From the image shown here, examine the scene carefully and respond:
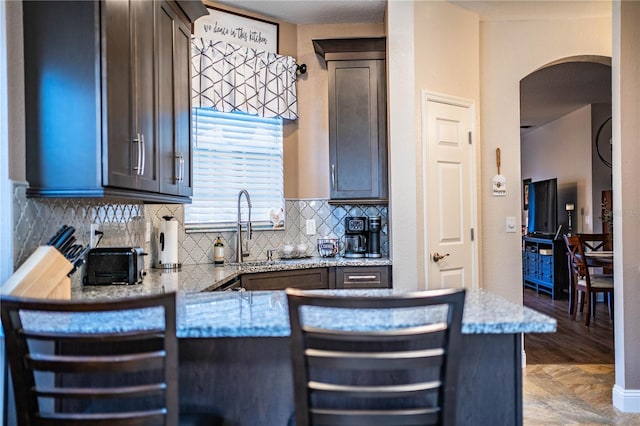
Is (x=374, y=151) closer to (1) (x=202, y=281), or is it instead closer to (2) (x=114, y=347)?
(1) (x=202, y=281)

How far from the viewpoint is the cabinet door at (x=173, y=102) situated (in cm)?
250

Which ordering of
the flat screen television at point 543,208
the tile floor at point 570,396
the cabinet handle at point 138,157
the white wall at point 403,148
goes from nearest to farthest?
the cabinet handle at point 138,157
the tile floor at point 570,396
the white wall at point 403,148
the flat screen television at point 543,208

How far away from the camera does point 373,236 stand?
13.4 ft

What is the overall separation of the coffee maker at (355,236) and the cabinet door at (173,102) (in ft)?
4.82

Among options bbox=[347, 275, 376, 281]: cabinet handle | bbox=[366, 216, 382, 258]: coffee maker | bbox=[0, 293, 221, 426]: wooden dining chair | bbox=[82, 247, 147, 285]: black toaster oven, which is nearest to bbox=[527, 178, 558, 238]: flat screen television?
bbox=[366, 216, 382, 258]: coffee maker

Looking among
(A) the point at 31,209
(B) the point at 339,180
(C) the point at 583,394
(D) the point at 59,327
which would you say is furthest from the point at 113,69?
(C) the point at 583,394

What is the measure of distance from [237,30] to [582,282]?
4.54 metres

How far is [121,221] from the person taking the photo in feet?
9.61

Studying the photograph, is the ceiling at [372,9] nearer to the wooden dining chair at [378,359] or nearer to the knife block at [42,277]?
the knife block at [42,277]

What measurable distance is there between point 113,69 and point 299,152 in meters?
2.44

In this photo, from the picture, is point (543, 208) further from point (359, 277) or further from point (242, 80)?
point (242, 80)

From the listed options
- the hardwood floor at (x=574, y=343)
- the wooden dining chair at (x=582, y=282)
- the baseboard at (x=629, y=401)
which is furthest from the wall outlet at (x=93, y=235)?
the wooden dining chair at (x=582, y=282)

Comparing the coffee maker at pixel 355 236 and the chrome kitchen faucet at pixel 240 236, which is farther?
the coffee maker at pixel 355 236

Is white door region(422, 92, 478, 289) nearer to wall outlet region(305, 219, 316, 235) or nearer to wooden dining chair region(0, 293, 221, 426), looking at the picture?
wall outlet region(305, 219, 316, 235)
